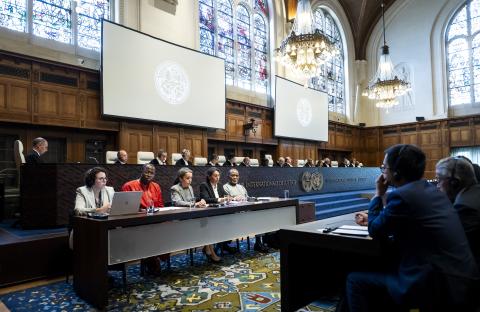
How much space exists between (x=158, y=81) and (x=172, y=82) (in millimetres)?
424

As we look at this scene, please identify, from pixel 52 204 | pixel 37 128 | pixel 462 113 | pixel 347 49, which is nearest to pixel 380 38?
pixel 347 49

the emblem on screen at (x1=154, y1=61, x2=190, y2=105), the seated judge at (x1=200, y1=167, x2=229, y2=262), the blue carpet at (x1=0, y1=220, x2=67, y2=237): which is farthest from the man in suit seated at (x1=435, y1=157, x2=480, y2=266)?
the emblem on screen at (x1=154, y1=61, x2=190, y2=105)

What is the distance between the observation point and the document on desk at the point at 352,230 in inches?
77.7

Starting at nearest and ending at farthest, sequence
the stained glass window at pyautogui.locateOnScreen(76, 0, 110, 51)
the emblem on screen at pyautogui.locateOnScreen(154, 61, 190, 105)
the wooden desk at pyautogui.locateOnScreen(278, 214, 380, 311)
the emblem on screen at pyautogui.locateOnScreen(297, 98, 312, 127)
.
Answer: the wooden desk at pyautogui.locateOnScreen(278, 214, 380, 311) → the stained glass window at pyautogui.locateOnScreen(76, 0, 110, 51) → the emblem on screen at pyautogui.locateOnScreen(154, 61, 190, 105) → the emblem on screen at pyautogui.locateOnScreen(297, 98, 312, 127)

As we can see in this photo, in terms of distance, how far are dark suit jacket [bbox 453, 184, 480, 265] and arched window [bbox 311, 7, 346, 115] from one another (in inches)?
480

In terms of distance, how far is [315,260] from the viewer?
2490mm

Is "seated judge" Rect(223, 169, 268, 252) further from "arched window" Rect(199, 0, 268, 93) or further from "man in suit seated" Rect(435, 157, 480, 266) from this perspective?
"arched window" Rect(199, 0, 268, 93)

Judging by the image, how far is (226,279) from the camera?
3.39 meters

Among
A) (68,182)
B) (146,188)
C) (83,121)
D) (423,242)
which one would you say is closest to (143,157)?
(83,121)

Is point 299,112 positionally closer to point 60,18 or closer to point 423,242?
point 60,18

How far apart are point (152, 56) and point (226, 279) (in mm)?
6065

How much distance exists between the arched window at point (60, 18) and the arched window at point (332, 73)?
8356mm

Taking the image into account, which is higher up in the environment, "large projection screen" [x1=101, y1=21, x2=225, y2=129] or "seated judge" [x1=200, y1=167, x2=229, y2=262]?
"large projection screen" [x1=101, y1=21, x2=225, y2=129]

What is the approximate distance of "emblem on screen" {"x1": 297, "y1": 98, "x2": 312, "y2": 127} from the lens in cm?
1214
